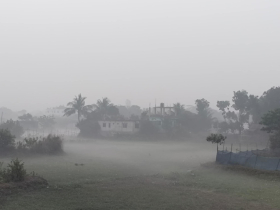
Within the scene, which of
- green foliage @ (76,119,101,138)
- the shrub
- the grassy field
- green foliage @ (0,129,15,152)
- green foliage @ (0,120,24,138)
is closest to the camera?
the grassy field

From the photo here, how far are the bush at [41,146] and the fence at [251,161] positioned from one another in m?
20.6

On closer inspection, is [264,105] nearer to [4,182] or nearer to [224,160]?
[224,160]

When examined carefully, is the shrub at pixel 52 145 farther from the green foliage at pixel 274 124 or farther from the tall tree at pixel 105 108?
the tall tree at pixel 105 108

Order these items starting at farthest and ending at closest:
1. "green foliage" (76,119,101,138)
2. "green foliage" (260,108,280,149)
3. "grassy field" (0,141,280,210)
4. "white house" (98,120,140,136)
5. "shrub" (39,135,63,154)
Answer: "white house" (98,120,140,136) < "green foliage" (76,119,101,138) < "shrub" (39,135,63,154) < "green foliage" (260,108,280,149) < "grassy field" (0,141,280,210)

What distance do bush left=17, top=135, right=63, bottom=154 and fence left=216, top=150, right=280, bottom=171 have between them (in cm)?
2056

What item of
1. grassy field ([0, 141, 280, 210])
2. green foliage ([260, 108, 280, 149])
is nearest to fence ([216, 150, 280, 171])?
grassy field ([0, 141, 280, 210])

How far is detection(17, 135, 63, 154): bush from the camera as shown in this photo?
3719cm

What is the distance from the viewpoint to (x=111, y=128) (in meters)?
71.2

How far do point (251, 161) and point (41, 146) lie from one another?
24.8m

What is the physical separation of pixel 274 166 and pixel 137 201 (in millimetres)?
13065

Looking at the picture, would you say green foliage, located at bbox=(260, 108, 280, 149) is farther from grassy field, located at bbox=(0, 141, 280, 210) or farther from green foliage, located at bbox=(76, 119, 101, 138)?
green foliage, located at bbox=(76, 119, 101, 138)

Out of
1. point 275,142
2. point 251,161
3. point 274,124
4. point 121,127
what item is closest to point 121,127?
point 121,127

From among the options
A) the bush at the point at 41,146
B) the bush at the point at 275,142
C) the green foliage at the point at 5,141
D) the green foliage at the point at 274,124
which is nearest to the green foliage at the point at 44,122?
the bush at the point at 41,146

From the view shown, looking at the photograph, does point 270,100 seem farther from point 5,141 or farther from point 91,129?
point 5,141
